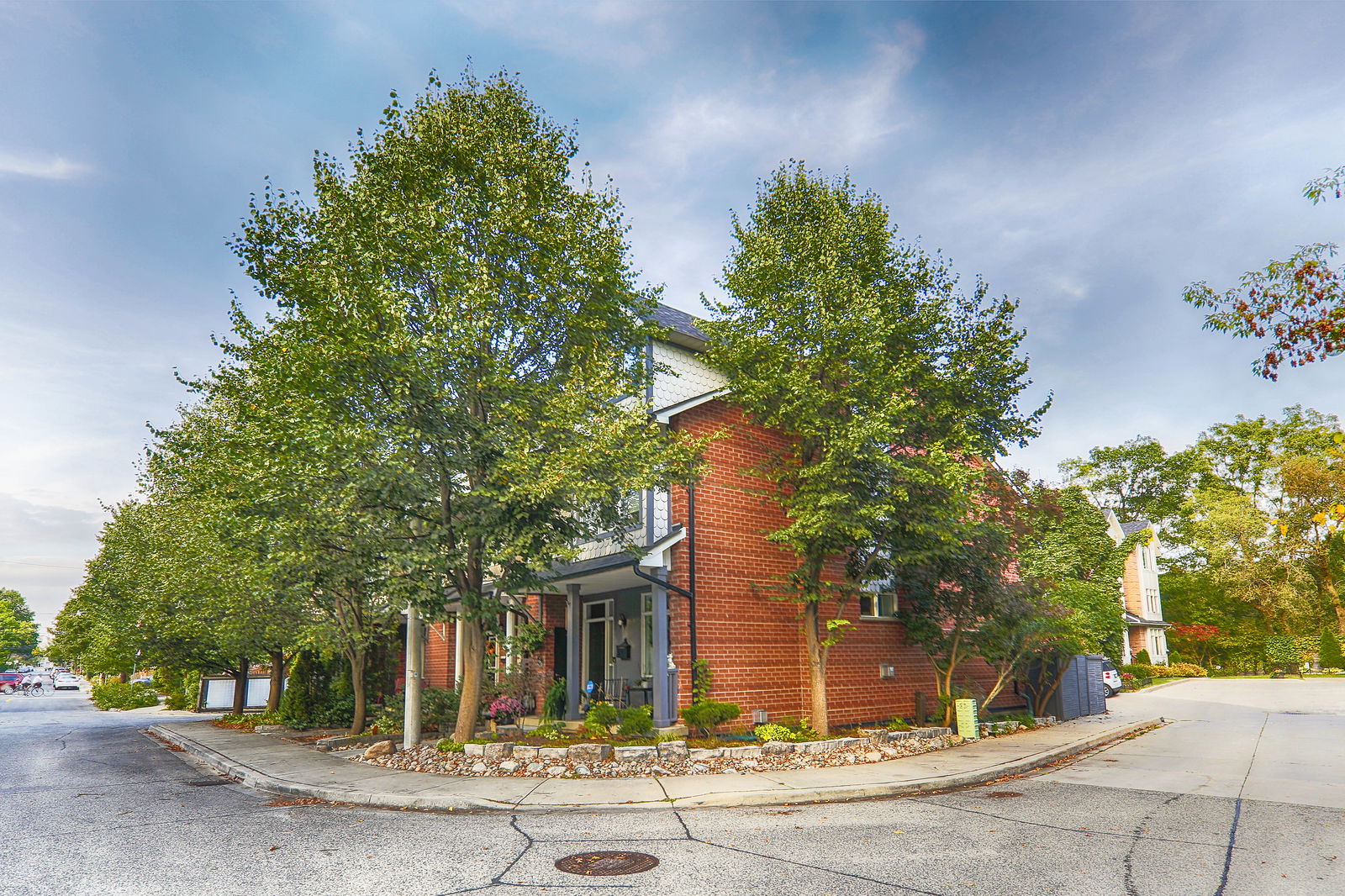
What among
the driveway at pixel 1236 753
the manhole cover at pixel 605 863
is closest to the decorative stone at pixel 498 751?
the manhole cover at pixel 605 863

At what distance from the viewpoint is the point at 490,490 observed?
448 inches

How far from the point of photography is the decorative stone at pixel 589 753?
37.9 ft

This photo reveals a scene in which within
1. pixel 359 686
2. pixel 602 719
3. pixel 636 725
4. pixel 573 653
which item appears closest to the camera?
pixel 636 725

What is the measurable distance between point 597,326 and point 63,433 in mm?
15791

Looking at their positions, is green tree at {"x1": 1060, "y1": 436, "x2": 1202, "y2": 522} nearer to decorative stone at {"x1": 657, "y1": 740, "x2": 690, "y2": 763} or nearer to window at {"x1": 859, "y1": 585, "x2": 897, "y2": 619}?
window at {"x1": 859, "y1": 585, "x2": 897, "y2": 619}

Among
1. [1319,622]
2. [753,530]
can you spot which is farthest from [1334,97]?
[1319,622]

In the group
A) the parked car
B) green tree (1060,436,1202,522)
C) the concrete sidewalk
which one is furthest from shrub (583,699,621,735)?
green tree (1060,436,1202,522)

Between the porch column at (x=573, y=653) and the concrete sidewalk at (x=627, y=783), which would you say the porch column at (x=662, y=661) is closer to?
the concrete sidewalk at (x=627, y=783)

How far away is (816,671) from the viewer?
1438cm

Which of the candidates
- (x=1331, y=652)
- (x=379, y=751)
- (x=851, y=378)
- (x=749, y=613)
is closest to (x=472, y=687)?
(x=379, y=751)

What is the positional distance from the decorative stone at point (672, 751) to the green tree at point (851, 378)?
3.33m

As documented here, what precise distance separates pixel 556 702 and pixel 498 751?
450 cm

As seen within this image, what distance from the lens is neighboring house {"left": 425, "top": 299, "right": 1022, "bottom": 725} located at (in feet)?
45.0

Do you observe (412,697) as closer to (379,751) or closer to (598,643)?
(379,751)
